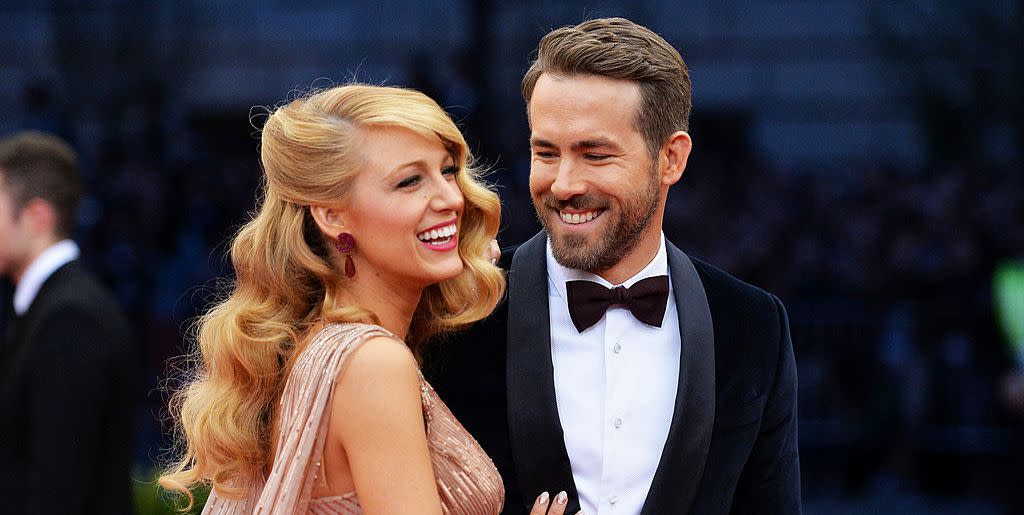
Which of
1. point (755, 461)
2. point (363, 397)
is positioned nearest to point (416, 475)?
point (363, 397)

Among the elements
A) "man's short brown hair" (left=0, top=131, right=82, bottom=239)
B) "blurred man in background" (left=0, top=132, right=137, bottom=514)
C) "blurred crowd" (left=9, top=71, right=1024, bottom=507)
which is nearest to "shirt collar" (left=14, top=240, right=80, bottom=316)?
"blurred man in background" (left=0, top=132, right=137, bottom=514)

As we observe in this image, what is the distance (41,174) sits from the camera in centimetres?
440

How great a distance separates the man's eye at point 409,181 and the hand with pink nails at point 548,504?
0.66 metres

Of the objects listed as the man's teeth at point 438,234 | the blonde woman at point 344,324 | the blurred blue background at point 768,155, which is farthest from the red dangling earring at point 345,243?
the blurred blue background at point 768,155

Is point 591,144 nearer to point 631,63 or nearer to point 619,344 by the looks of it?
point 631,63

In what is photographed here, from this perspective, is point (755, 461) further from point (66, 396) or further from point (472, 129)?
point (472, 129)

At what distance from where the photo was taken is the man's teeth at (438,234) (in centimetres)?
283

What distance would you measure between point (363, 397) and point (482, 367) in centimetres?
36

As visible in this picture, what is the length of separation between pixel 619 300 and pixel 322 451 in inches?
26.7

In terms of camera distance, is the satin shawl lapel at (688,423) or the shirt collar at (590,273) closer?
the satin shawl lapel at (688,423)

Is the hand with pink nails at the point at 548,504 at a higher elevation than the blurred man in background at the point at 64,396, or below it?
higher

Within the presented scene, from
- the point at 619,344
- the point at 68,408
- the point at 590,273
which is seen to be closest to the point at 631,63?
the point at 590,273

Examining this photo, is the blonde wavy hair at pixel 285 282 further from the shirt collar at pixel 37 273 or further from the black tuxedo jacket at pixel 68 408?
the shirt collar at pixel 37 273

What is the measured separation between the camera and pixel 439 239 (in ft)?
9.38
